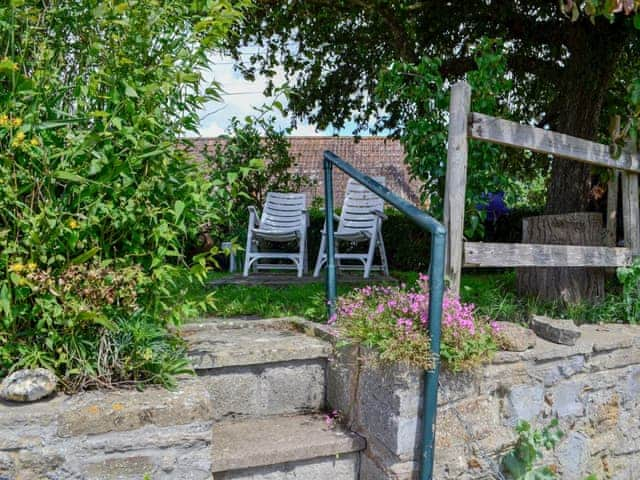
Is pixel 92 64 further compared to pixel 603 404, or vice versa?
pixel 603 404

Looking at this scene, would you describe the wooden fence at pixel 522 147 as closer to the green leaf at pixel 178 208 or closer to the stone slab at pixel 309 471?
the stone slab at pixel 309 471

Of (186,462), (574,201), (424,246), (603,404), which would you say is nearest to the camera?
(186,462)

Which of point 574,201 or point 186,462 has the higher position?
point 574,201

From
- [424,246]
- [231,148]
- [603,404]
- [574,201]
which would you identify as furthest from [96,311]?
[424,246]

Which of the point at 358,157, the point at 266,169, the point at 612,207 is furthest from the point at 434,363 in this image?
the point at 358,157

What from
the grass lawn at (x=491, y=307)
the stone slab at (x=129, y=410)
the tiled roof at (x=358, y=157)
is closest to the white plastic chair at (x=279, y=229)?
the grass lawn at (x=491, y=307)

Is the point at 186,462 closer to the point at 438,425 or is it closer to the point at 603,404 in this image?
the point at 438,425

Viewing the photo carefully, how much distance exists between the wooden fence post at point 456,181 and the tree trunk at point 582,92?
209 cm

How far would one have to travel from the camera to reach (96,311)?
6.14ft

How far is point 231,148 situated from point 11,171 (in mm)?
5073

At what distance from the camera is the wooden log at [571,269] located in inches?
140

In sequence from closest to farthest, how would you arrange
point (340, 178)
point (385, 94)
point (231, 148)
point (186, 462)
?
point (186, 462)
point (385, 94)
point (231, 148)
point (340, 178)

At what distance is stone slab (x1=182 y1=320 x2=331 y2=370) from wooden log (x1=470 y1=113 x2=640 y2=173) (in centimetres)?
125

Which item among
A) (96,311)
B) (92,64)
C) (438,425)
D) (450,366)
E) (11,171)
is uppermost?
(92,64)
